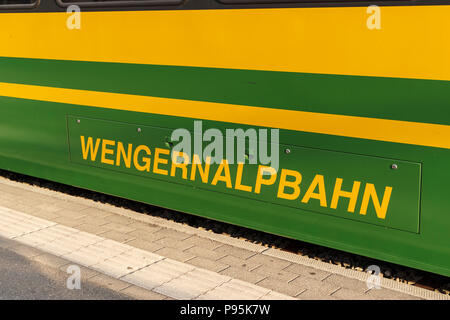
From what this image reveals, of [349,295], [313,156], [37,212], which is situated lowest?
[349,295]

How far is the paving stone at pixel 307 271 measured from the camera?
3837 millimetres

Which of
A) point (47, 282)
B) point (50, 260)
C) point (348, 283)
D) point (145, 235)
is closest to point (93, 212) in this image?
point (145, 235)

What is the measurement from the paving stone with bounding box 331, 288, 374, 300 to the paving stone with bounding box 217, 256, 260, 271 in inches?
24.0

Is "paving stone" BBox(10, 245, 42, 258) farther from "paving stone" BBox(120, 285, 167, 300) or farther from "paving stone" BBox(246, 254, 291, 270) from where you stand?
"paving stone" BBox(246, 254, 291, 270)

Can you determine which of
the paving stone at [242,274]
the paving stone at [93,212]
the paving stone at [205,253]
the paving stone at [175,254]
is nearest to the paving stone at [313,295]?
the paving stone at [242,274]

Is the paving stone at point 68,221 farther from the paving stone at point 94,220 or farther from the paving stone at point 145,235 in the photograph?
the paving stone at point 145,235

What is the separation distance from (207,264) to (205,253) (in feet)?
0.64

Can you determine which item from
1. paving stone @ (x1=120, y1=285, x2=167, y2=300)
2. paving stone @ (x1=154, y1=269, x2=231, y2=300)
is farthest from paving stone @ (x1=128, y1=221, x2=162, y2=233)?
paving stone @ (x1=120, y1=285, x2=167, y2=300)

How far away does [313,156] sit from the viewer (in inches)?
150

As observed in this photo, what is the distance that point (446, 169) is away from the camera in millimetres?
3324

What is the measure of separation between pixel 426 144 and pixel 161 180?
2.06m

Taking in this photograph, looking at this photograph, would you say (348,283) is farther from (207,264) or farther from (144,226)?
(144,226)

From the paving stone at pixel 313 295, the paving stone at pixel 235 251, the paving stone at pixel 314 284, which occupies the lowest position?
the paving stone at pixel 313 295
